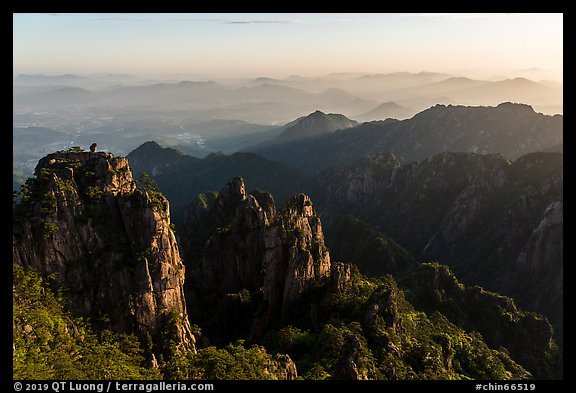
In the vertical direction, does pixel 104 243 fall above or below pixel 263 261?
above

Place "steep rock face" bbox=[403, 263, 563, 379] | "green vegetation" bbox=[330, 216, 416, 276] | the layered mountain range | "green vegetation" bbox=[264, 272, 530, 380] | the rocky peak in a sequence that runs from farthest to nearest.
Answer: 1. the rocky peak
2. "green vegetation" bbox=[330, 216, 416, 276]
3. "steep rock face" bbox=[403, 263, 563, 379]
4. "green vegetation" bbox=[264, 272, 530, 380]
5. the layered mountain range

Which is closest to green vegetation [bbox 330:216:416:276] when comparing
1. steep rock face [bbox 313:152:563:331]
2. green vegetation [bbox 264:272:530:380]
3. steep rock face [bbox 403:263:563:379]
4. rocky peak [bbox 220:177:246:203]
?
steep rock face [bbox 313:152:563:331]

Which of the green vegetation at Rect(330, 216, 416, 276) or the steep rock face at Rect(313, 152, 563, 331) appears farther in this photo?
the green vegetation at Rect(330, 216, 416, 276)

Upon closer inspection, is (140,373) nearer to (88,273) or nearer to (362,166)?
(88,273)

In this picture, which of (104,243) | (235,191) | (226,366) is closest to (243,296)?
(226,366)

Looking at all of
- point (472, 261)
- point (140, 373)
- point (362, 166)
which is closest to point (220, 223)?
point (140, 373)

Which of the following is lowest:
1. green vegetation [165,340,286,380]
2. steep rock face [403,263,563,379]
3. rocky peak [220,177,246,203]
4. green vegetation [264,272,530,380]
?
steep rock face [403,263,563,379]

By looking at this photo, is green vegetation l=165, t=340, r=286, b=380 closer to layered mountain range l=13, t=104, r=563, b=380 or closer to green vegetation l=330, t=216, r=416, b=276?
layered mountain range l=13, t=104, r=563, b=380

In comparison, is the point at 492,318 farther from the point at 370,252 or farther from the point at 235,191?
the point at 235,191
